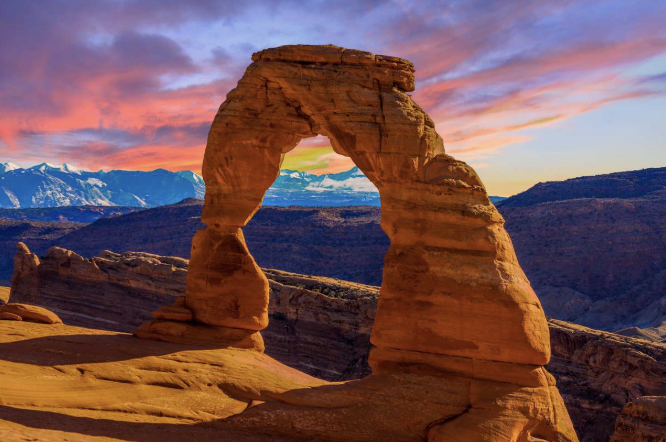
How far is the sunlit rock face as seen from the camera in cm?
1405

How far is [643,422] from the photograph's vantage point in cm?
2141

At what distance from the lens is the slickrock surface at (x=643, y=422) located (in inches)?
827

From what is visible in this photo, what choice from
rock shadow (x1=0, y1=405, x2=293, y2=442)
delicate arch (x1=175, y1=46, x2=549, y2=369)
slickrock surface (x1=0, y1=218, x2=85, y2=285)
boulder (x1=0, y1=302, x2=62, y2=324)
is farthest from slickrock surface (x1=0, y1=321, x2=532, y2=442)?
slickrock surface (x1=0, y1=218, x2=85, y2=285)

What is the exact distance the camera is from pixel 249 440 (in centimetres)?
1276

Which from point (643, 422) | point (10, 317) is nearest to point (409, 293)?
point (643, 422)

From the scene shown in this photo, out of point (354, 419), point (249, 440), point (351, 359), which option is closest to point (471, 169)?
point (354, 419)

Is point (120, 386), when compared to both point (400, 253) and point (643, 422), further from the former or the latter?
point (643, 422)

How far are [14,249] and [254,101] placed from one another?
95.9 meters

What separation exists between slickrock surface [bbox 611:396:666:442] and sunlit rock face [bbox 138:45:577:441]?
8.84 m

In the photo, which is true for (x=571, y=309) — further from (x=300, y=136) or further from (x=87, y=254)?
(x=87, y=254)

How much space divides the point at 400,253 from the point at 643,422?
1279cm

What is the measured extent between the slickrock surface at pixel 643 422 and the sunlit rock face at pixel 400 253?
348 inches

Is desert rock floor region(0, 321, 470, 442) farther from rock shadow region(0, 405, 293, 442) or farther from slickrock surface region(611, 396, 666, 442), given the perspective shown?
slickrock surface region(611, 396, 666, 442)

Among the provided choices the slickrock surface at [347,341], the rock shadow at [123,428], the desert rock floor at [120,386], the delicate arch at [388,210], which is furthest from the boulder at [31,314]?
the slickrock surface at [347,341]
